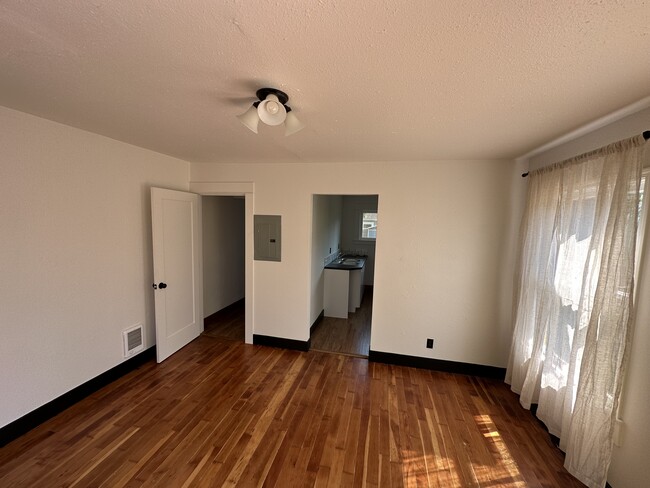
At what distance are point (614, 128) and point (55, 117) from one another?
380 cm

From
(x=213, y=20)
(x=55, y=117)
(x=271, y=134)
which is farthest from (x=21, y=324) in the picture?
(x=213, y=20)

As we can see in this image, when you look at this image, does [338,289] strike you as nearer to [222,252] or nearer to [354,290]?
[354,290]

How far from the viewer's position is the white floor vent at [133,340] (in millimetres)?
2713

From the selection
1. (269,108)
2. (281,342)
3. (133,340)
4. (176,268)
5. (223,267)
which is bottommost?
(281,342)

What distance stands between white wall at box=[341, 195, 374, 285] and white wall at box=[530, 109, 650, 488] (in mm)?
4736

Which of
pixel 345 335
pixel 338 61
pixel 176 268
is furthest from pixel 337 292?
pixel 338 61

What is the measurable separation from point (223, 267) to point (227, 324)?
1.02 meters

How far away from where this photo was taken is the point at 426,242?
293cm

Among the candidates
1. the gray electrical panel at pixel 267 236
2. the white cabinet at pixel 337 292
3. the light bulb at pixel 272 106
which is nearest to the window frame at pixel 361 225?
the white cabinet at pixel 337 292

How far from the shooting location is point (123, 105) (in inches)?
65.0

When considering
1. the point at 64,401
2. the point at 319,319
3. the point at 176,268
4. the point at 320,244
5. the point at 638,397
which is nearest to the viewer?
the point at 638,397

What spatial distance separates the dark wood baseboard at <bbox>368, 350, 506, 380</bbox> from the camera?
Answer: 2.90 m

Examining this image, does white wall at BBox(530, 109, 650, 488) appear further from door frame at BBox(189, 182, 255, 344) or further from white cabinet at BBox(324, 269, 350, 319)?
door frame at BBox(189, 182, 255, 344)

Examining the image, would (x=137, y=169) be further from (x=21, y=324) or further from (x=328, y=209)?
(x=328, y=209)
